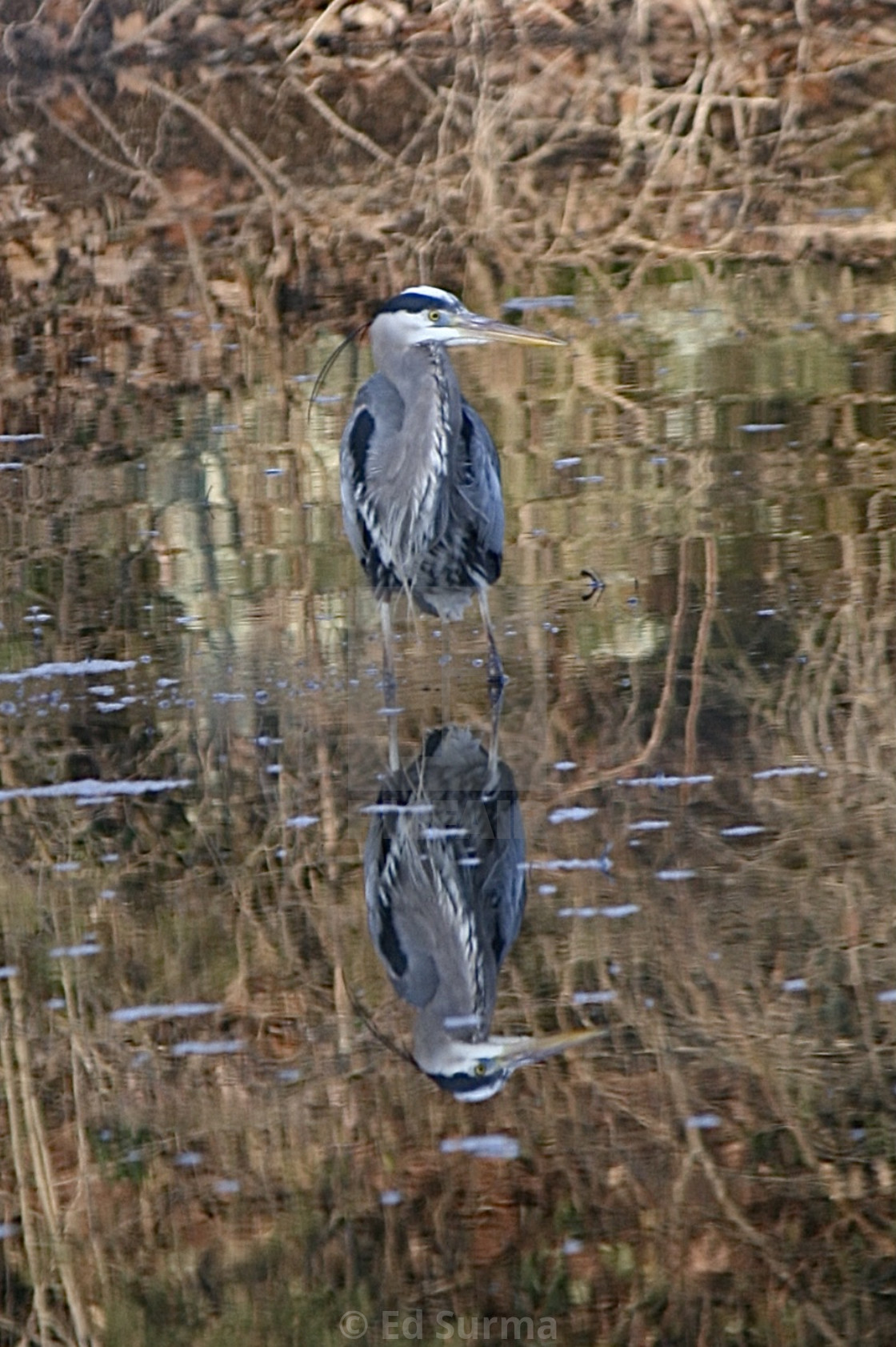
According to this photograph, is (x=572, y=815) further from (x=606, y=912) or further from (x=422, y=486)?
(x=422, y=486)

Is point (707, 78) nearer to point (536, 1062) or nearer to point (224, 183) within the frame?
point (224, 183)

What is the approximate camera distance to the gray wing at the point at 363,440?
6.67 meters

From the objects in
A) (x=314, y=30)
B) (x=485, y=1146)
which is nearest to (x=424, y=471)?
(x=485, y=1146)

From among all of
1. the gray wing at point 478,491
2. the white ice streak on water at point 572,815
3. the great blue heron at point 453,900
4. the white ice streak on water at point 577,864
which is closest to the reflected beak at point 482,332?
the gray wing at point 478,491

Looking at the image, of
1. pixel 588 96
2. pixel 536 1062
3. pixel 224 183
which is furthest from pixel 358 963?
pixel 588 96

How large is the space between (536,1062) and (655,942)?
0.48 m

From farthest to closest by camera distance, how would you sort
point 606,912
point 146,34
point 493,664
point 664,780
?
point 146,34 → point 493,664 → point 664,780 → point 606,912

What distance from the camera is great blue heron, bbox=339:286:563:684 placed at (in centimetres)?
648

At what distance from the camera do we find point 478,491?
21.7 ft

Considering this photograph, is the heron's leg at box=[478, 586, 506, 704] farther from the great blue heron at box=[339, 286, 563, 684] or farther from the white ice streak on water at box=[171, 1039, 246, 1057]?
the white ice streak on water at box=[171, 1039, 246, 1057]

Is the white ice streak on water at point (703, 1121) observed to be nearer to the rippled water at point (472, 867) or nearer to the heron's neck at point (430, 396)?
the rippled water at point (472, 867)

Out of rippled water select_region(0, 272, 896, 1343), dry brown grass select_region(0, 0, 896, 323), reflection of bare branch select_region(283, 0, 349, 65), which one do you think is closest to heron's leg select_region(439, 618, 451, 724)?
rippled water select_region(0, 272, 896, 1343)

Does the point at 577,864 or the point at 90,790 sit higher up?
the point at 90,790

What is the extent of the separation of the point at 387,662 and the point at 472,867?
1.37m
